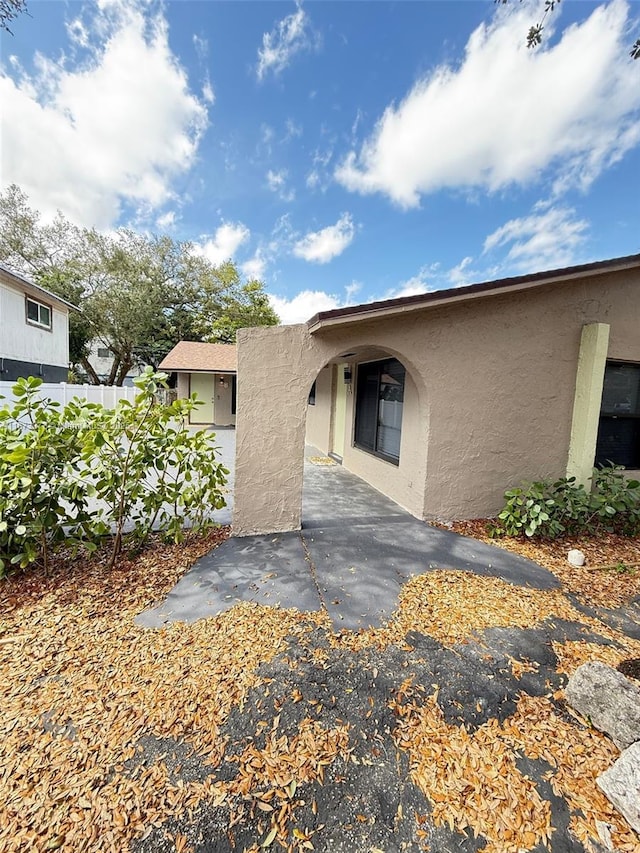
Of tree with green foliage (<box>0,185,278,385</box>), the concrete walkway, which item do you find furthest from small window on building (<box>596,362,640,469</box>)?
tree with green foliage (<box>0,185,278,385</box>)

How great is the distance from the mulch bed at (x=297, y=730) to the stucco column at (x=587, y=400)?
314 cm

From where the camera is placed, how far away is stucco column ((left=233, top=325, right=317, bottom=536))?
441 cm

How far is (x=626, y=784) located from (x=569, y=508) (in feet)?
12.9

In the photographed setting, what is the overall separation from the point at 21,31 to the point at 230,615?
6140 millimetres

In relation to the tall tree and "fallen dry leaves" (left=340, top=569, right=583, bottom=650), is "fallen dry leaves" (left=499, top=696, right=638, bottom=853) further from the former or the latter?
the tall tree

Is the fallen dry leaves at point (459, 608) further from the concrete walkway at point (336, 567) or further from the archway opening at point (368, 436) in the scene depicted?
the archway opening at point (368, 436)

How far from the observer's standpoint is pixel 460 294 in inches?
182

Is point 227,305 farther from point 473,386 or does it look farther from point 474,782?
point 474,782

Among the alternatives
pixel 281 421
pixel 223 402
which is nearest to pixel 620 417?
pixel 281 421

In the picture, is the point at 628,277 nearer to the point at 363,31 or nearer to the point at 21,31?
the point at 363,31

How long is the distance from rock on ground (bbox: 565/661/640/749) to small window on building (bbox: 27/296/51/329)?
18.8 meters

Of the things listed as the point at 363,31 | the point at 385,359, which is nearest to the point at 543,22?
the point at 385,359

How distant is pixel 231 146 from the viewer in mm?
11578

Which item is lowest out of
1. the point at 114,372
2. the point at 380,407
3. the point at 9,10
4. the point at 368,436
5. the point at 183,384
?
the point at 368,436
